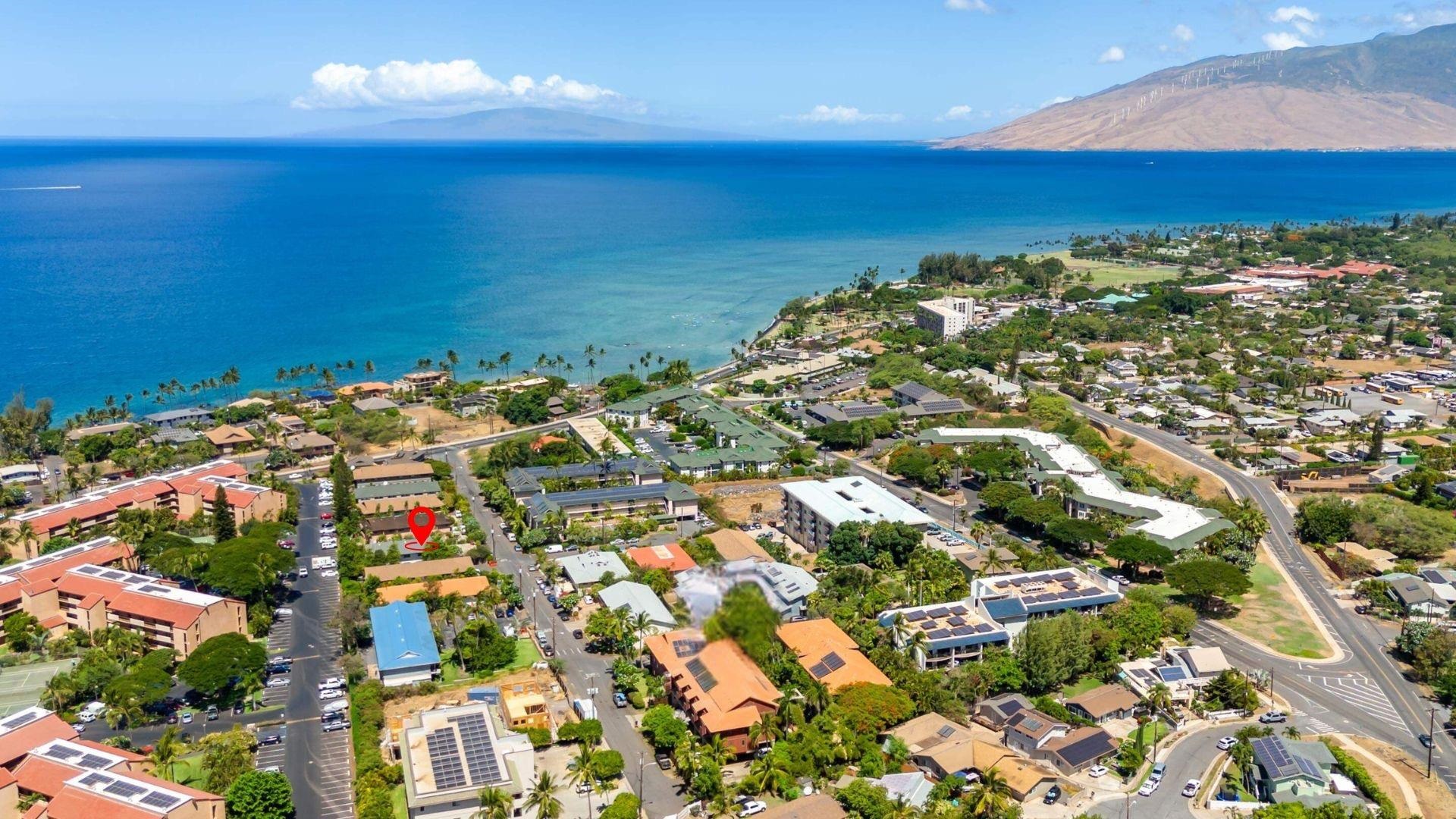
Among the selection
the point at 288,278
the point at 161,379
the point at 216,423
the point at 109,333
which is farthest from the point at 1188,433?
the point at 288,278

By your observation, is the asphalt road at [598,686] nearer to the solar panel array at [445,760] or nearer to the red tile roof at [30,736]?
the solar panel array at [445,760]

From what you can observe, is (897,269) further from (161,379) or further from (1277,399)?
(161,379)

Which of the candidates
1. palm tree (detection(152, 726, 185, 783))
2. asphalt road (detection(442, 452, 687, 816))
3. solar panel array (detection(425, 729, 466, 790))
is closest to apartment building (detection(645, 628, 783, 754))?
asphalt road (detection(442, 452, 687, 816))

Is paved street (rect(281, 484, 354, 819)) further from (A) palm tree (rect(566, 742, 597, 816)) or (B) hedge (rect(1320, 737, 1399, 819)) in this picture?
(B) hedge (rect(1320, 737, 1399, 819))

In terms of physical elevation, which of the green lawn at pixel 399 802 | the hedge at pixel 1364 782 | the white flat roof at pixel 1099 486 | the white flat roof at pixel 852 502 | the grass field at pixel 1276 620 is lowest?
the green lawn at pixel 399 802

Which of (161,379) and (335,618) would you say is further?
(161,379)

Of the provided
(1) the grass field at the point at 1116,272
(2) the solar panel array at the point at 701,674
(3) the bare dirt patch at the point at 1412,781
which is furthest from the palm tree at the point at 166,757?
(1) the grass field at the point at 1116,272
